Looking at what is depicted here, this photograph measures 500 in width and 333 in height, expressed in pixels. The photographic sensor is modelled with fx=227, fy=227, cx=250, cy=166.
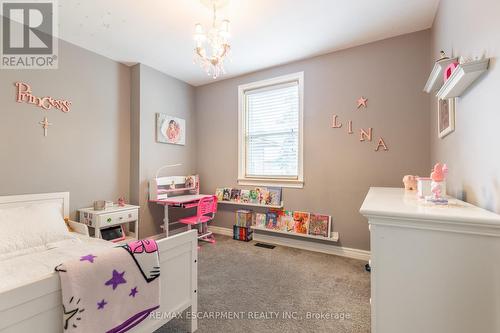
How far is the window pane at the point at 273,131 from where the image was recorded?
11.0 feet

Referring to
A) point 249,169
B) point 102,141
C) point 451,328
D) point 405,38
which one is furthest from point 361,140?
point 102,141

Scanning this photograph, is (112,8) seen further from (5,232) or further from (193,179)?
(193,179)

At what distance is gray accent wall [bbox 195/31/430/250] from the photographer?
2559 millimetres

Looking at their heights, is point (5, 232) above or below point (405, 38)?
below

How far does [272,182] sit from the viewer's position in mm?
3500

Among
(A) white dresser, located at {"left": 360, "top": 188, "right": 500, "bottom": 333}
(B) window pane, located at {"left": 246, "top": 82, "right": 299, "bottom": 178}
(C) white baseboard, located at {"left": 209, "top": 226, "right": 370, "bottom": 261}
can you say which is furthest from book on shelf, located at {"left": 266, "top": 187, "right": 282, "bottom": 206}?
(A) white dresser, located at {"left": 360, "top": 188, "right": 500, "bottom": 333}

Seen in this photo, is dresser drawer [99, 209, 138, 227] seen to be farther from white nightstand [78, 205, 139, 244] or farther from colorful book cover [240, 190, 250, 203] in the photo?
colorful book cover [240, 190, 250, 203]

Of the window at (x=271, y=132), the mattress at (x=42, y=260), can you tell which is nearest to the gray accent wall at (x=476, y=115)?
the window at (x=271, y=132)

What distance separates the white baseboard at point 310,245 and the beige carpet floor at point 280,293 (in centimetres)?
10

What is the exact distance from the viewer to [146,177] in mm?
3381

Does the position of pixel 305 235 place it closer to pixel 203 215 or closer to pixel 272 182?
pixel 272 182

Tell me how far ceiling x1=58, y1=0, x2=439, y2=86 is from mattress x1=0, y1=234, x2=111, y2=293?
2183mm

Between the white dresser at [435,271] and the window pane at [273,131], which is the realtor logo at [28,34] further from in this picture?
the white dresser at [435,271]

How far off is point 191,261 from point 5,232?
1561 mm
